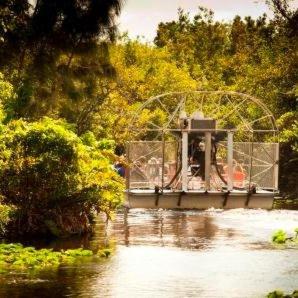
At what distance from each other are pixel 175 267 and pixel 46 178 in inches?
229

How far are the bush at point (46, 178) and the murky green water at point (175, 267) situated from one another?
0.98m

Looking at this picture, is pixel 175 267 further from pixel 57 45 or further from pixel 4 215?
pixel 57 45

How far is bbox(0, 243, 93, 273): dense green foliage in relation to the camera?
64.2 ft

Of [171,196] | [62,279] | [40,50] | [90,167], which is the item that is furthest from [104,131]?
[40,50]

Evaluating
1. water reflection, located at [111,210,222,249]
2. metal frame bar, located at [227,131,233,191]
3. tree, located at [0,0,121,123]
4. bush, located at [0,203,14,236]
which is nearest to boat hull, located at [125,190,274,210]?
water reflection, located at [111,210,222,249]

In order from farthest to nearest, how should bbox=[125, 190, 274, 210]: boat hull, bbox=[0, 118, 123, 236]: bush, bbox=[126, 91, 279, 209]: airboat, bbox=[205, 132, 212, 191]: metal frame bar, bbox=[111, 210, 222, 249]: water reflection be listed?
bbox=[205, 132, 212, 191]: metal frame bar
bbox=[126, 91, 279, 209]: airboat
bbox=[125, 190, 274, 210]: boat hull
bbox=[111, 210, 222, 249]: water reflection
bbox=[0, 118, 123, 236]: bush

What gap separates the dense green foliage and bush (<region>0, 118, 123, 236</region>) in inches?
112

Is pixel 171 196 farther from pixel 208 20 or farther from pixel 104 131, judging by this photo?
pixel 208 20

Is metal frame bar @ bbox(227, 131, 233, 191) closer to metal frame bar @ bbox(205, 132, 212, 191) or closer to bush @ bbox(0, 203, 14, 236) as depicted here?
metal frame bar @ bbox(205, 132, 212, 191)

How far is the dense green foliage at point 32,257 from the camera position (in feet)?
64.2

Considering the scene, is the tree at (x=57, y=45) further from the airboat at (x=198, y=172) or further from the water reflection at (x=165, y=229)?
the airboat at (x=198, y=172)

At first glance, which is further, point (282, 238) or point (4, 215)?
point (282, 238)

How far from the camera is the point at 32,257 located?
65.7 feet

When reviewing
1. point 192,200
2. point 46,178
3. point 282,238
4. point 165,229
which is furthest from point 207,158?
point 46,178
